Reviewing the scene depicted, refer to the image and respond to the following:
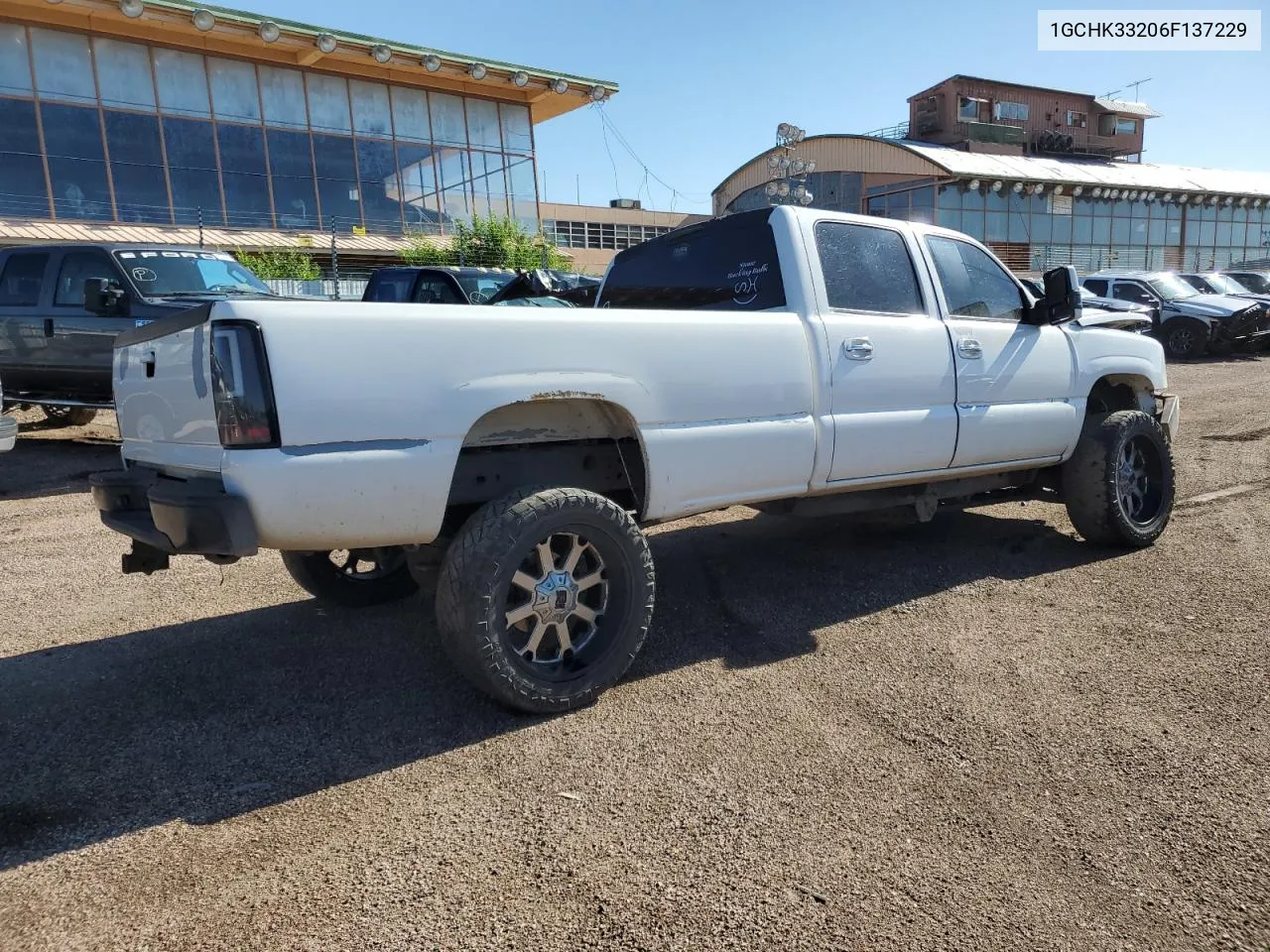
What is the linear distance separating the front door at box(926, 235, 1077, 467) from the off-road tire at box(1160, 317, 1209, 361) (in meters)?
15.0

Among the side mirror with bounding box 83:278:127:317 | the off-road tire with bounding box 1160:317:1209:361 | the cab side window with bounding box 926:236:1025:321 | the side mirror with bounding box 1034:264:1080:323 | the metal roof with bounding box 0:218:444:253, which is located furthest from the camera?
the metal roof with bounding box 0:218:444:253

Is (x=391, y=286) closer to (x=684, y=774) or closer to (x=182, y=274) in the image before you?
(x=182, y=274)

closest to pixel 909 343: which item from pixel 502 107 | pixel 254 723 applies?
pixel 254 723

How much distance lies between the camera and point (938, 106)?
4175 cm

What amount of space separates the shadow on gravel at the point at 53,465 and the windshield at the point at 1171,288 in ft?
62.3

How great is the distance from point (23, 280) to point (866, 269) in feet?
28.0

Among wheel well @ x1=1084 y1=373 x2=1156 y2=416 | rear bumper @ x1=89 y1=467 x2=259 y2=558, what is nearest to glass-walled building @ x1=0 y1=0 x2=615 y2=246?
wheel well @ x1=1084 y1=373 x2=1156 y2=416

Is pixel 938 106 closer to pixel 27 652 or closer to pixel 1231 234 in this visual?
pixel 1231 234

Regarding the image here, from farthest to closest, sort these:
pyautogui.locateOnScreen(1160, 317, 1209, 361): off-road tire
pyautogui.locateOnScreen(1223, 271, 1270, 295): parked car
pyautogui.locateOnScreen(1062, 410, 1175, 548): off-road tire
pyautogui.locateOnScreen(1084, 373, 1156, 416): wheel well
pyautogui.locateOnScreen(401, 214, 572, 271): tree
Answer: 1. pyautogui.locateOnScreen(1223, 271, 1270, 295): parked car
2. pyautogui.locateOnScreen(401, 214, 572, 271): tree
3. pyautogui.locateOnScreen(1160, 317, 1209, 361): off-road tire
4. pyautogui.locateOnScreen(1084, 373, 1156, 416): wheel well
5. pyautogui.locateOnScreen(1062, 410, 1175, 548): off-road tire

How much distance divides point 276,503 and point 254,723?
3.28 feet

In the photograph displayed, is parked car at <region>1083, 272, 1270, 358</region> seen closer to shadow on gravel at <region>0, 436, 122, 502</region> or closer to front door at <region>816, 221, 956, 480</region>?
front door at <region>816, 221, 956, 480</region>

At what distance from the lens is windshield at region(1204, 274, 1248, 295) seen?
18.6 metres

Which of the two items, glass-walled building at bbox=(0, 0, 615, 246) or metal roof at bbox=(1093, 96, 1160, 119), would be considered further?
metal roof at bbox=(1093, 96, 1160, 119)

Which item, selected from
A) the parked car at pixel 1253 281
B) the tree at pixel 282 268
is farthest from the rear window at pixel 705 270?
the parked car at pixel 1253 281
